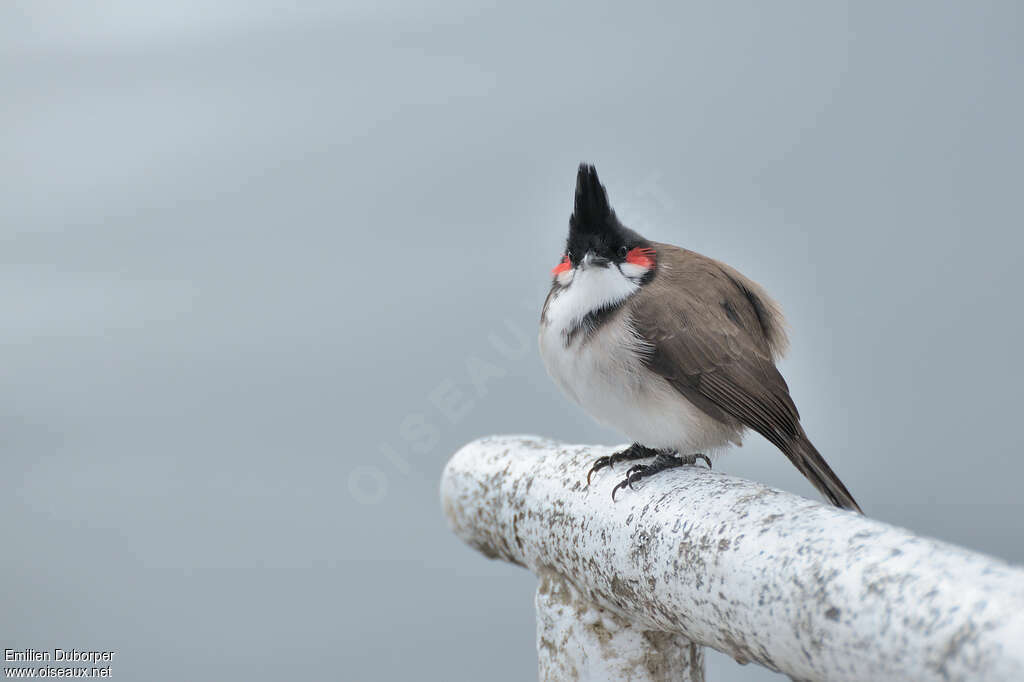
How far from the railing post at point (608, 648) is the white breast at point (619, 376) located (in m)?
0.34

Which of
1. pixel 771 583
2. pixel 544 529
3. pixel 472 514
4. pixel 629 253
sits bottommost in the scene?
pixel 771 583

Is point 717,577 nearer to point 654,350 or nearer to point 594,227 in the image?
point 654,350

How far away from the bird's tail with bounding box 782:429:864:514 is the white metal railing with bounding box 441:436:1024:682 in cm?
22

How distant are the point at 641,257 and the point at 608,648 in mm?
748

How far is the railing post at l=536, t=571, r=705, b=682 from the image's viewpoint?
5.61ft

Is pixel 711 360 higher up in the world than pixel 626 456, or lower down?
higher up

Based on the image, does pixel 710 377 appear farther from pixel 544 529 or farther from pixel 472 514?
pixel 472 514

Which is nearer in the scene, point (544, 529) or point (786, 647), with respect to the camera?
point (786, 647)

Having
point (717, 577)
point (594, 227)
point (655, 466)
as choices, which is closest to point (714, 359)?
point (655, 466)

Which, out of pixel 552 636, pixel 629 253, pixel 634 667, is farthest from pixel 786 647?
pixel 629 253

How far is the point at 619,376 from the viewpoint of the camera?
1.84m

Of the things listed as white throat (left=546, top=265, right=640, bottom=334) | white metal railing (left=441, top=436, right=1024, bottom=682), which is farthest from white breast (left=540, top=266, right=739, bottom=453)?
white metal railing (left=441, top=436, right=1024, bottom=682)

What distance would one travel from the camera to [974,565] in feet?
2.99

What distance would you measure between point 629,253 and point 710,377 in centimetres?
29
